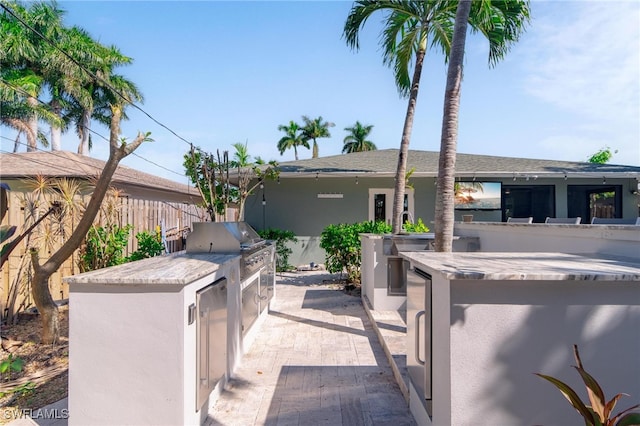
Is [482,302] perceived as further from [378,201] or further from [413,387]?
[378,201]

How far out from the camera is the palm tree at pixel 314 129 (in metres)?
36.7

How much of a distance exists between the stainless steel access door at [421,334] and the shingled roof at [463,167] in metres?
8.11

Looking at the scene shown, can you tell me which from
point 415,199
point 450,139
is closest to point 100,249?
point 450,139

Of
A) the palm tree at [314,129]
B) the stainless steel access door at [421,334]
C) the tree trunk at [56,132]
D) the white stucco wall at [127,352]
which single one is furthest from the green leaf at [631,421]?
the palm tree at [314,129]

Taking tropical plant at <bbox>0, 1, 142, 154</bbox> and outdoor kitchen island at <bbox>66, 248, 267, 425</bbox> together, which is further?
tropical plant at <bbox>0, 1, 142, 154</bbox>

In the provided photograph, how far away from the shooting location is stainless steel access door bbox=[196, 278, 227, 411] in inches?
105

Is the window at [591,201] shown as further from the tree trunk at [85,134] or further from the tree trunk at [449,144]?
the tree trunk at [85,134]

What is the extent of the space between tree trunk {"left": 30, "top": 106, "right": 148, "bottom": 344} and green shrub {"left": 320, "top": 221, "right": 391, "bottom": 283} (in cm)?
480

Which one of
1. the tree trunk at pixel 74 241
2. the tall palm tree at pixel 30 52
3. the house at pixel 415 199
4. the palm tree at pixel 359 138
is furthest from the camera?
the palm tree at pixel 359 138

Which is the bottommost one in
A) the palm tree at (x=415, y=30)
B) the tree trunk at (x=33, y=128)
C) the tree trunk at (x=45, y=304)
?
the tree trunk at (x=45, y=304)

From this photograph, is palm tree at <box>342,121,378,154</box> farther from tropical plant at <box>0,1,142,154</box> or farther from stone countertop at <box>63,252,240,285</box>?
stone countertop at <box>63,252,240,285</box>

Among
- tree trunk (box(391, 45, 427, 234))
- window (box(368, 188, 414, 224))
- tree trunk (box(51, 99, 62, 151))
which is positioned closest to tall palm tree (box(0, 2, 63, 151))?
tree trunk (box(51, 99, 62, 151))

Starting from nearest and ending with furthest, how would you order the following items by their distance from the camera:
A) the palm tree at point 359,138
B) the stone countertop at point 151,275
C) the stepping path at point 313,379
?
the stone countertop at point 151,275
the stepping path at point 313,379
the palm tree at point 359,138

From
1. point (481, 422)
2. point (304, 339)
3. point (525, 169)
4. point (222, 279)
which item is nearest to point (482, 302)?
point (481, 422)
